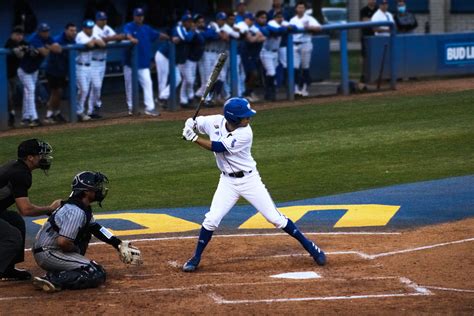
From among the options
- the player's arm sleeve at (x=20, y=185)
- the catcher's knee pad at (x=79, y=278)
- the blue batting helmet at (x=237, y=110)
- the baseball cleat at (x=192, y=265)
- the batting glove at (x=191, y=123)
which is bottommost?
the baseball cleat at (x=192, y=265)

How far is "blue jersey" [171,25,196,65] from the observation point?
70.6 ft

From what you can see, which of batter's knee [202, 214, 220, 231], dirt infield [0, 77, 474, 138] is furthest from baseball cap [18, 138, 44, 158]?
dirt infield [0, 77, 474, 138]

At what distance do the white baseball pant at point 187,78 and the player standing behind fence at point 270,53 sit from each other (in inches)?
63.4

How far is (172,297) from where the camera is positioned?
9.03 m

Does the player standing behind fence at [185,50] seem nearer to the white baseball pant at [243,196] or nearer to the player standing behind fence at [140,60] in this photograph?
the player standing behind fence at [140,60]

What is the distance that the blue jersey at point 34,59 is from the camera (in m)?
19.5

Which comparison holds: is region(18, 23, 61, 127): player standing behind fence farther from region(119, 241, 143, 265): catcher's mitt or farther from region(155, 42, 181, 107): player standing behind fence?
region(119, 241, 143, 265): catcher's mitt

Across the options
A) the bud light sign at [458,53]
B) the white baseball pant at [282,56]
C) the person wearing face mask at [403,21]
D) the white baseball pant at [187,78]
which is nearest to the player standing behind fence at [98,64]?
the white baseball pant at [187,78]

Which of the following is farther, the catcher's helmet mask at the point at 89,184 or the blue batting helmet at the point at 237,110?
the blue batting helmet at the point at 237,110

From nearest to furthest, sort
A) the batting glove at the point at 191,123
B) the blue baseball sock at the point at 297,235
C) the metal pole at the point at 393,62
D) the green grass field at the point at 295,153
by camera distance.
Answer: the batting glove at the point at 191,123
the blue baseball sock at the point at 297,235
the green grass field at the point at 295,153
the metal pole at the point at 393,62

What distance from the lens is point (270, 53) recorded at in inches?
888

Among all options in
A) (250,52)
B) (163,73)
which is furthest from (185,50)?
(250,52)

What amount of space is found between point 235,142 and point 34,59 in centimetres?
1054

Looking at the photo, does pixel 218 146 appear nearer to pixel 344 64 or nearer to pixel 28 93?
pixel 28 93
